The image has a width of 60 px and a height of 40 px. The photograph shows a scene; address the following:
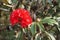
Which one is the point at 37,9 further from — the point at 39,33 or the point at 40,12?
the point at 39,33

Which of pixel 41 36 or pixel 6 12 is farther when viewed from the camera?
pixel 6 12

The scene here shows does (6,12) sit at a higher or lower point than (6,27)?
higher

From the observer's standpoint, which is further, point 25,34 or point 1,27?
point 1,27

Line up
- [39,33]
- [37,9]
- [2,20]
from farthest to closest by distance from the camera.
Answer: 1. [2,20]
2. [37,9]
3. [39,33]

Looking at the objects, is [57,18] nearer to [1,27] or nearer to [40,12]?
[40,12]

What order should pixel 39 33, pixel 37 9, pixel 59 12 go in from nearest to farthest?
pixel 39 33 < pixel 37 9 < pixel 59 12

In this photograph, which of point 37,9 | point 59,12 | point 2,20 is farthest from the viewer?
point 2,20

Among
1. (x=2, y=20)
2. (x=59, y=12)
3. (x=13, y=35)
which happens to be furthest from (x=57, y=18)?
(x=2, y=20)

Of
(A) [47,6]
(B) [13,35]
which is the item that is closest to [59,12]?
(A) [47,6]

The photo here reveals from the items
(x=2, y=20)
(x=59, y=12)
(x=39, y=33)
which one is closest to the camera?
(x=39, y=33)
